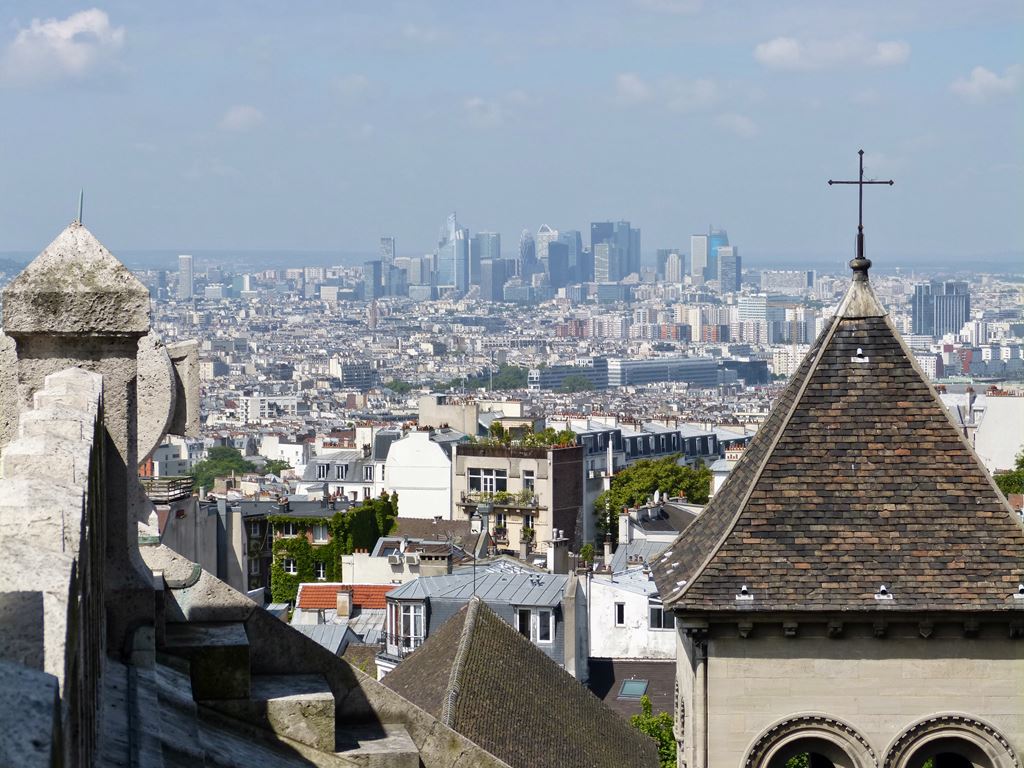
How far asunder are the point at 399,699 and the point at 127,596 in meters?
2.01

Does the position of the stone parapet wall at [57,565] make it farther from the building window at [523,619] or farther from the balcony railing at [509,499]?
the balcony railing at [509,499]

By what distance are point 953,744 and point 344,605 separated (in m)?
34.4

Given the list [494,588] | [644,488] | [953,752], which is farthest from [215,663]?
[644,488]

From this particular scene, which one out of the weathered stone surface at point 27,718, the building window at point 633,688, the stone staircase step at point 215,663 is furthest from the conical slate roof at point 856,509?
the building window at point 633,688

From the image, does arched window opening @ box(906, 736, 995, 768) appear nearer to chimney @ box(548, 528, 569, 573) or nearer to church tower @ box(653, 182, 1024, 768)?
church tower @ box(653, 182, 1024, 768)

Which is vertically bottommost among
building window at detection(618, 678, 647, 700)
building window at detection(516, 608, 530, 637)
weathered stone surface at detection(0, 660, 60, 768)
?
building window at detection(618, 678, 647, 700)

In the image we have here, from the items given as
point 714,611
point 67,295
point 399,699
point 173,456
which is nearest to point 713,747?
point 714,611

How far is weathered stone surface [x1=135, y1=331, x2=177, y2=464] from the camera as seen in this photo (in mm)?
8047

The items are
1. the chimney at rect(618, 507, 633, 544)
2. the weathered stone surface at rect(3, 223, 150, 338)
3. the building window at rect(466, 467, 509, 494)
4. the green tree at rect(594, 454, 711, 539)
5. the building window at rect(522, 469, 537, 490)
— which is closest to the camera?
the weathered stone surface at rect(3, 223, 150, 338)

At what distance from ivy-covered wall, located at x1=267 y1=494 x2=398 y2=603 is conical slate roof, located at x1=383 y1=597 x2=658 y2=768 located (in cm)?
4424

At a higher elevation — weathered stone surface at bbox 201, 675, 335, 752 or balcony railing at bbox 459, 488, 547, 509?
weathered stone surface at bbox 201, 675, 335, 752

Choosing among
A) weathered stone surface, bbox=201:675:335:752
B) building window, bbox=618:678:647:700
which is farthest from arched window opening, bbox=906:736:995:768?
building window, bbox=618:678:647:700

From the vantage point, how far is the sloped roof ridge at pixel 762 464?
1295 centimetres

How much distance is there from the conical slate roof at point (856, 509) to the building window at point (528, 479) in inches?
2684
